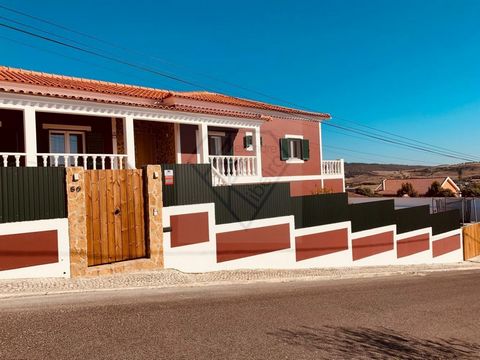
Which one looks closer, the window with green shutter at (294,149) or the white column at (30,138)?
the white column at (30,138)

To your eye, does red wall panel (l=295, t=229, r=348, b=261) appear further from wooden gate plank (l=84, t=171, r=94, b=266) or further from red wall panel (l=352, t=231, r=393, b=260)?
wooden gate plank (l=84, t=171, r=94, b=266)

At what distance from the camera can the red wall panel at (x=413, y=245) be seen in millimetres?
18984

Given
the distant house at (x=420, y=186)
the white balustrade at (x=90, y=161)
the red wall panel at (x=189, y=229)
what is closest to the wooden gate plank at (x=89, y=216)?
the white balustrade at (x=90, y=161)

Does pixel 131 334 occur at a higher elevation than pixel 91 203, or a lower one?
lower

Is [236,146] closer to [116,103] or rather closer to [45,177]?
[116,103]

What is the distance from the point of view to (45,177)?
29.2 feet

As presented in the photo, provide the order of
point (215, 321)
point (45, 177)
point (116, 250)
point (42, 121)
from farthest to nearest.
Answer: point (42, 121)
point (116, 250)
point (45, 177)
point (215, 321)

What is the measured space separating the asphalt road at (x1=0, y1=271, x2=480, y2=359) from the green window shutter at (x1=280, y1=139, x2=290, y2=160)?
11.1m

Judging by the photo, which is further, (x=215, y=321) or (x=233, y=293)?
(x=233, y=293)

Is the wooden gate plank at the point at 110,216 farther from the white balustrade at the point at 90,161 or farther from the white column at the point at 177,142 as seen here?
the white column at the point at 177,142

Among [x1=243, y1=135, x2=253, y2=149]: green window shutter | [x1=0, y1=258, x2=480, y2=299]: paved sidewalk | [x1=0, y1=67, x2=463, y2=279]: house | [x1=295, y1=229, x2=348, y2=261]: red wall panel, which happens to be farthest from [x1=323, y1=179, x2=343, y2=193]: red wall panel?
[x1=0, y1=258, x2=480, y2=299]: paved sidewalk

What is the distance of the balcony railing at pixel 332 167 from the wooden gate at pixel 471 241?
980 centimetres

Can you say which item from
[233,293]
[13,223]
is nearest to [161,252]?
[233,293]

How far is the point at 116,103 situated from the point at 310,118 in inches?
495
